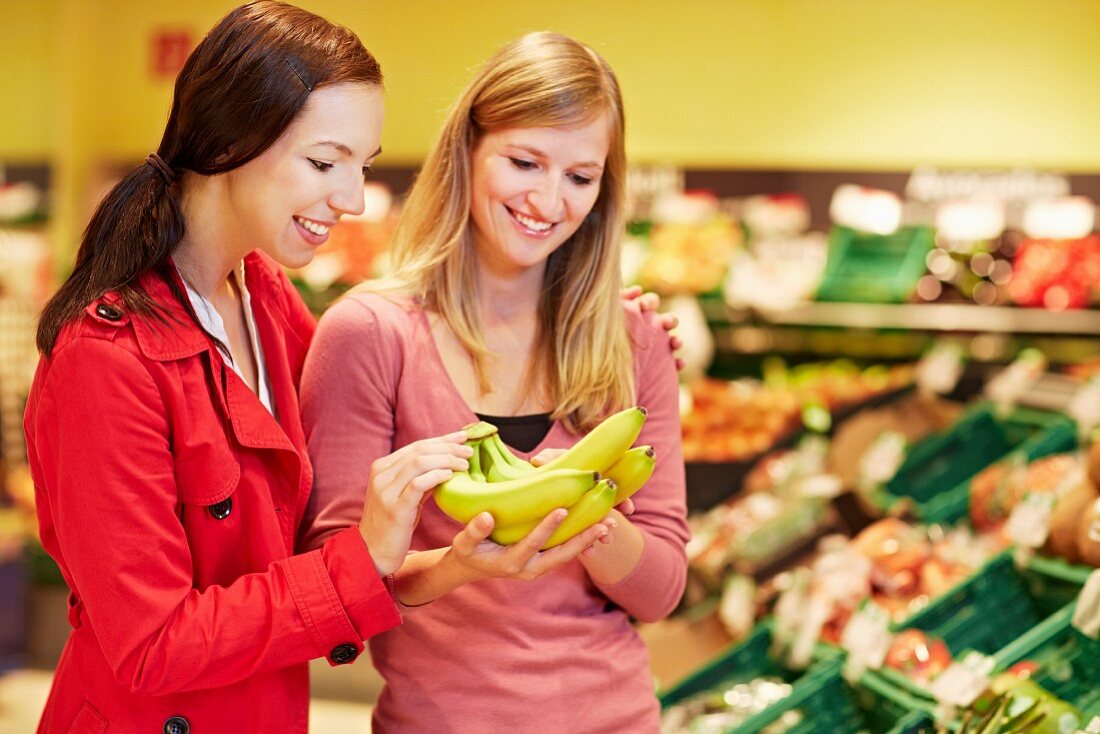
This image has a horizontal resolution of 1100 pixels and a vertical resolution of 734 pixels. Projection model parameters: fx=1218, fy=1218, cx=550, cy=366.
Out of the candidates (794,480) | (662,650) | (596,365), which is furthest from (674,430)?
(794,480)

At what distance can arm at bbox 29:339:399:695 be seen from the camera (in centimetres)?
156

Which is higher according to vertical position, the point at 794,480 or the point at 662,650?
the point at 794,480

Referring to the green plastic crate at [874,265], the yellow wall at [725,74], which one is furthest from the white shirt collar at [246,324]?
the yellow wall at [725,74]

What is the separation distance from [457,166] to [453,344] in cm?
30

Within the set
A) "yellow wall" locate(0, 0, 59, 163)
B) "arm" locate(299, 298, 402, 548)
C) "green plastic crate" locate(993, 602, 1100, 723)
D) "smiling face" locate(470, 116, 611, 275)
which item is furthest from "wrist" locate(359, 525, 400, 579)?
"yellow wall" locate(0, 0, 59, 163)

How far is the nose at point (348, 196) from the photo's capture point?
5.51 feet

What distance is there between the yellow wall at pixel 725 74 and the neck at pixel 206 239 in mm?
4266

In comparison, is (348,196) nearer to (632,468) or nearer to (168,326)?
(168,326)

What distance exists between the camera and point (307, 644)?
1.65 m

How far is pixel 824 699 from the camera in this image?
286 cm

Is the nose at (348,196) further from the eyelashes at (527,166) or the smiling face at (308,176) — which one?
the eyelashes at (527,166)

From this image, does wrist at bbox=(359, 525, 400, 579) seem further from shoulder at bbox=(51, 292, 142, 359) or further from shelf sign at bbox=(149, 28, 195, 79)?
shelf sign at bbox=(149, 28, 195, 79)

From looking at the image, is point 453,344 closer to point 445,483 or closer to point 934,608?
point 445,483

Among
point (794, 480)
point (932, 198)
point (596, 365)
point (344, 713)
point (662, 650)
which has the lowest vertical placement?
point (344, 713)
